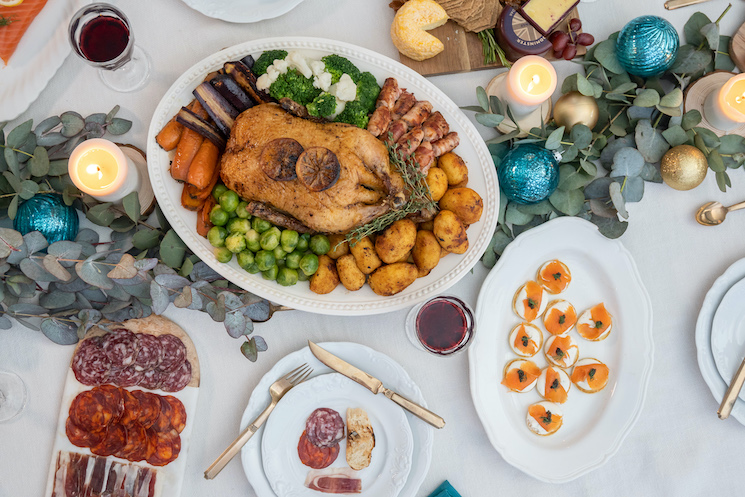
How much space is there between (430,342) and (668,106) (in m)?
1.36

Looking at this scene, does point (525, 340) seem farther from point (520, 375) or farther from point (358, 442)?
point (358, 442)

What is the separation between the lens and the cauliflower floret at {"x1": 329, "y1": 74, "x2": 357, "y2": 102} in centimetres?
196

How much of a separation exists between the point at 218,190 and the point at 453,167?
0.96 m

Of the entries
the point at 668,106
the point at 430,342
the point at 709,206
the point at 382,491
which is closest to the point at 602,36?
the point at 668,106

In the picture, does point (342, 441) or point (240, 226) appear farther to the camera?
point (342, 441)

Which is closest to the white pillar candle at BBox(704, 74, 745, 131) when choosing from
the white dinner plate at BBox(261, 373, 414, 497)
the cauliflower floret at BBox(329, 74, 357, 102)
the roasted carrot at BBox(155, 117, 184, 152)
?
the cauliflower floret at BBox(329, 74, 357, 102)

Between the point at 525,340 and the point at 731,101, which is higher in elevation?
the point at 731,101

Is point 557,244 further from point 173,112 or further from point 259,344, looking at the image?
point 173,112

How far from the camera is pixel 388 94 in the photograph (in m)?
2.02

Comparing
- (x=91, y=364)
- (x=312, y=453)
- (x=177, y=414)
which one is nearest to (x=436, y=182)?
(x=312, y=453)

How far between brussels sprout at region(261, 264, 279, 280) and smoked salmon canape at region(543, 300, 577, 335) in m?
1.17

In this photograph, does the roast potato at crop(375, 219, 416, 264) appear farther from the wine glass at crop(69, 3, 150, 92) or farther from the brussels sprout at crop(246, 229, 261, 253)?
the wine glass at crop(69, 3, 150, 92)

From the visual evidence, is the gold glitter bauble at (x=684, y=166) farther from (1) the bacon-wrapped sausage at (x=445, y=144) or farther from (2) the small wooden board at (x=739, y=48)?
(1) the bacon-wrapped sausage at (x=445, y=144)

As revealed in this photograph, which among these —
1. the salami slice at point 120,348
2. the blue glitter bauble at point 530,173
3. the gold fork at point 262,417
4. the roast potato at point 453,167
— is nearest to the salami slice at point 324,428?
the gold fork at point 262,417
